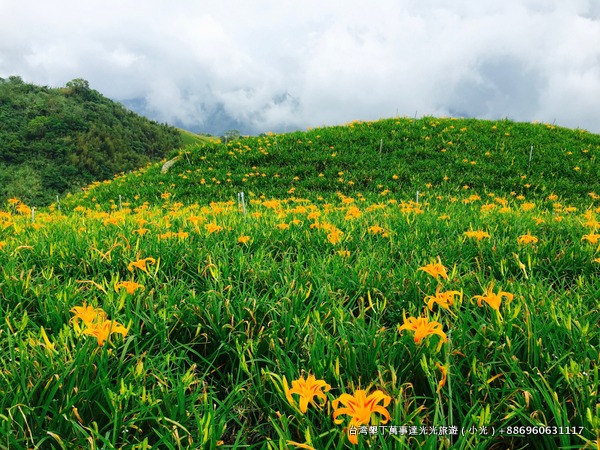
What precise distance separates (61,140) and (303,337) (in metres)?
83.6

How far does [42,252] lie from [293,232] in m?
2.14

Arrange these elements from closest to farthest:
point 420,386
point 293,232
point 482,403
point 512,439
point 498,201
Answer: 1. point 512,439
2. point 482,403
3. point 420,386
4. point 293,232
5. point 498,201

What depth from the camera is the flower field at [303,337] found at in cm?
107

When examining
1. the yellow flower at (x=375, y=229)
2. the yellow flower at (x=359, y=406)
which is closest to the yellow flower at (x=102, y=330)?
the yellow flower at (x=359, y=406)

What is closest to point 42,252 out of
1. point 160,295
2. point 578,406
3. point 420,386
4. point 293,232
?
point 160,295

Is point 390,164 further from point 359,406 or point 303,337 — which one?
point 359,406

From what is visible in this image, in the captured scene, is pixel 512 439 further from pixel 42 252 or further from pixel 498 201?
pixel 498 201

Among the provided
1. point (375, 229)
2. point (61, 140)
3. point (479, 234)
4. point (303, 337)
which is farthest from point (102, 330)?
point (61, 140)

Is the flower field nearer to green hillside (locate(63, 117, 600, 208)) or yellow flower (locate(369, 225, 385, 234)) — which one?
yellow flower (locate(369, 225, 385, 234))

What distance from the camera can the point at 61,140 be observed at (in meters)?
67.8

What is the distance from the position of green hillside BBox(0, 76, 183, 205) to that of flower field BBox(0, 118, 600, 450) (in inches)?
2202

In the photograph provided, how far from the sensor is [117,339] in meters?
1.44

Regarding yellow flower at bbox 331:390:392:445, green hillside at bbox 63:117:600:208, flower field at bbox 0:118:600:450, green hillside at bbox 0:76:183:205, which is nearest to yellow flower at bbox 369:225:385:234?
flower field at bbox 0:118:600:450

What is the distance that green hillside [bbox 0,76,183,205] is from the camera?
188 feet
